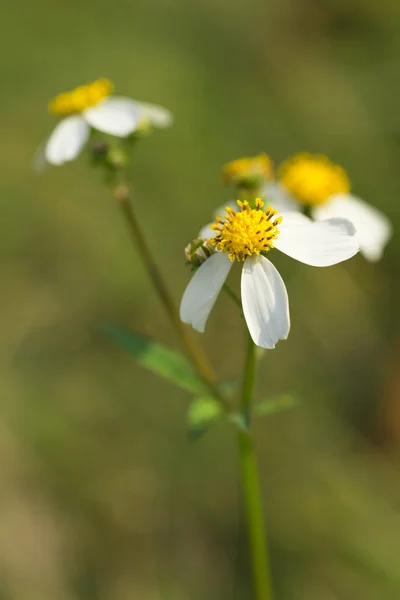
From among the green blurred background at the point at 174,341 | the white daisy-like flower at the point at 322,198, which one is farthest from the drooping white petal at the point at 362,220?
the green blurred background at the point at 174,341

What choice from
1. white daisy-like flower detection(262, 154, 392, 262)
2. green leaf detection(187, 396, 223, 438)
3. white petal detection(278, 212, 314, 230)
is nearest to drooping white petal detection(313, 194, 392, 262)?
white daisy-like flower detection(262, 154, 392, 262)

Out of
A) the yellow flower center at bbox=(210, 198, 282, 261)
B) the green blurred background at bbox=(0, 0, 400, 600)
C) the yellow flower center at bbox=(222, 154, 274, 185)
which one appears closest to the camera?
the yellow flower center at bbox=(210, 198, 282, 261)

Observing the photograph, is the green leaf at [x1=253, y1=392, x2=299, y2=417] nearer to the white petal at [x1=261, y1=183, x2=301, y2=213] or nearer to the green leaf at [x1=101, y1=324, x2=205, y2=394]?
the green leaf at [x1=101, y1=324, x2=205, y2=394]

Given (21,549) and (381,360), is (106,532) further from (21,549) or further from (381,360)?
(381,360)

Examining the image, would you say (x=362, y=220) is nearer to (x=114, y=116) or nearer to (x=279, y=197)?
(x=279, y=197)

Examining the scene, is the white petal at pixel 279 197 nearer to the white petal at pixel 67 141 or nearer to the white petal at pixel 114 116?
the white petal at pixel 114 116

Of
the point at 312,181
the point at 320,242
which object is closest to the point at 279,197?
the point at 312,181

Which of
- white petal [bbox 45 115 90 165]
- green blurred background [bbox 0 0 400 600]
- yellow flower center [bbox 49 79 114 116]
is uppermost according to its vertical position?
yellow flower center [bbox 49 79 114 116]
